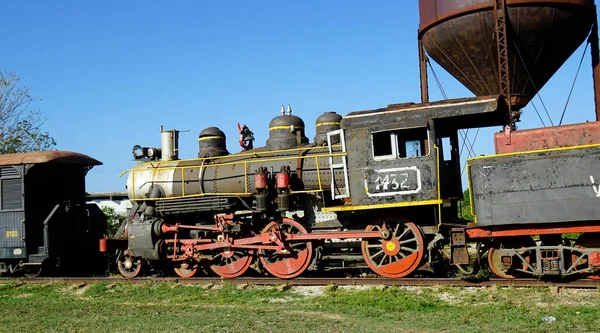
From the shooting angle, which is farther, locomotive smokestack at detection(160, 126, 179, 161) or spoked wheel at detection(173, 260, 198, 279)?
locomotive smokestack at detection(160, 126, 179, 161)

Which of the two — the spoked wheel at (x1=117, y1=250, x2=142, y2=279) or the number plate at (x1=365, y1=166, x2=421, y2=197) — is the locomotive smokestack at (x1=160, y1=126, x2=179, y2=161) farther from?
the number plate at (x1=365, y1=166, x2=421, y2=197)

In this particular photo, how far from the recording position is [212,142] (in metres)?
15.2

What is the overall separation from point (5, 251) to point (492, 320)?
1206 centimetres

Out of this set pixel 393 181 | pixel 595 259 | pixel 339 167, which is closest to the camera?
pixel 595 259

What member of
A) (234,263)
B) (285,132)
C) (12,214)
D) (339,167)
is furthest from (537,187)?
(12,214)

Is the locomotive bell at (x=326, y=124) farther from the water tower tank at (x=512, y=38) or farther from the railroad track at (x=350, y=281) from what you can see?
the water tower tank at (x=512, y=38)

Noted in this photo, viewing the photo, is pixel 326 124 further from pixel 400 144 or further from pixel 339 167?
pixel 400 144

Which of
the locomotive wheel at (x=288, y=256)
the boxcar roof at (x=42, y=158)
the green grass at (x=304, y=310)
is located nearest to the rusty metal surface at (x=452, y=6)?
the locomotive wheel at (x=288, y=256)

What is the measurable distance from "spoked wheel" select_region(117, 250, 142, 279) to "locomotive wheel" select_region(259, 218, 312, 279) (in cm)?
Answer: 324

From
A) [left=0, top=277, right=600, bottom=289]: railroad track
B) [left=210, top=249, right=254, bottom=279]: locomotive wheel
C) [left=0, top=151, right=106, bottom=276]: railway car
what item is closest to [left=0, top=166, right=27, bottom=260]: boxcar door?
[left=0, top=151, right=106, bottom=276]: railway car

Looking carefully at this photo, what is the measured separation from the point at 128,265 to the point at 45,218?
293cm

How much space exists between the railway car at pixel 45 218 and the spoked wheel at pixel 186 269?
2250 millimetres

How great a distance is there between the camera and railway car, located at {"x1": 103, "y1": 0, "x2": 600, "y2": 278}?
1027cm

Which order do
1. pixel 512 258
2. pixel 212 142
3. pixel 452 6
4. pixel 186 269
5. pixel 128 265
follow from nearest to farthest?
pixel 512 258 → pixel 186 269 → pixel 128 265 → pixel 212 142 → pixel 452 6
